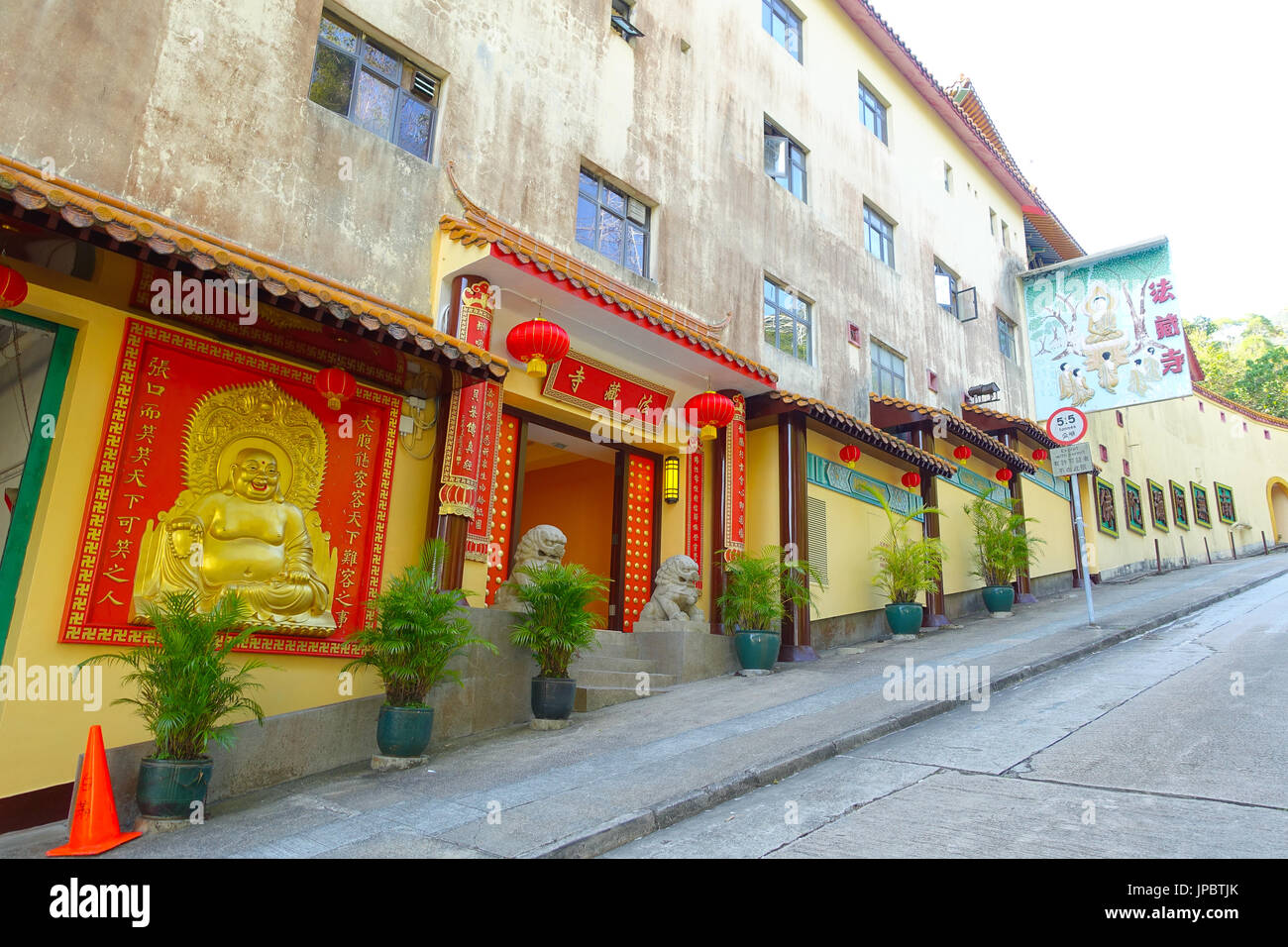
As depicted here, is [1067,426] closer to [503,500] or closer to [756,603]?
[756,603]

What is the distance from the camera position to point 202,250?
5.40 m

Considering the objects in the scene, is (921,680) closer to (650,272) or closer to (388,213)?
(650,272)

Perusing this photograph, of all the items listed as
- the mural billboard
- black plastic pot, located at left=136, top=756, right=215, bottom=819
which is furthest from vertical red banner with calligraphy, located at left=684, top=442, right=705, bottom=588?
the mural billboard

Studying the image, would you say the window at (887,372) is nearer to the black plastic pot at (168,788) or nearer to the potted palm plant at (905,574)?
the potted palm plant at (905,574)

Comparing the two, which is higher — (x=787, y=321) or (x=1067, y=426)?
(x=787, y=321)

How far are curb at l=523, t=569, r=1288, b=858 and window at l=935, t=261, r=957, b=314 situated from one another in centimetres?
1087

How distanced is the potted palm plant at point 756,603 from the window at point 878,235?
7970 mm

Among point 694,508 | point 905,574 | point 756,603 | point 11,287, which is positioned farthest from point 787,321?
point 11,287

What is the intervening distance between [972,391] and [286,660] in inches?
603

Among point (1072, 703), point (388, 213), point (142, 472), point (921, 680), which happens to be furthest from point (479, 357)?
point (1072, 703)

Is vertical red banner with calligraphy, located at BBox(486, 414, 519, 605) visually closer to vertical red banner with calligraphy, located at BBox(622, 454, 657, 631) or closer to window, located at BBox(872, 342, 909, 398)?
vertical red banner with calligraphy, located at BBox(622, 454, 657, 631)

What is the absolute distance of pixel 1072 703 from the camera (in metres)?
6.84

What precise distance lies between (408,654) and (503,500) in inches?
120
